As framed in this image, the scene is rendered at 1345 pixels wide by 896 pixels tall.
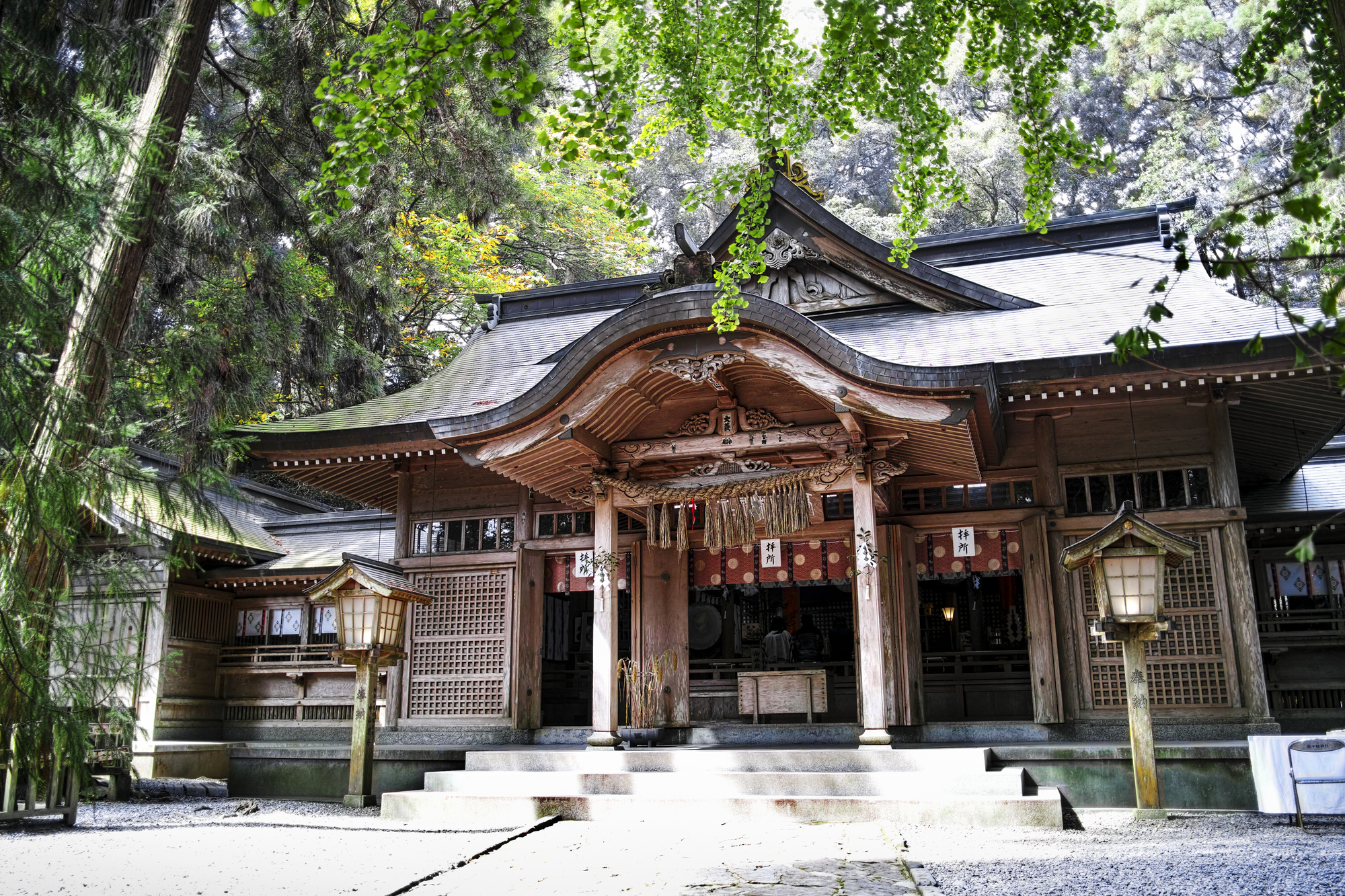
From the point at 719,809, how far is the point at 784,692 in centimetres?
431

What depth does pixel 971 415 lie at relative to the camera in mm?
8930

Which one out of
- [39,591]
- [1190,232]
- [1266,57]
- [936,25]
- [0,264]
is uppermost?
[1190,232]

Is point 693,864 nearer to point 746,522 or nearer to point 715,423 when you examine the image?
point 746,522

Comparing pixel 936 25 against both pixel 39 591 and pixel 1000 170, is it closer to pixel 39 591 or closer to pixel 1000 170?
pixel 39 591

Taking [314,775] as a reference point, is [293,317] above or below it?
above

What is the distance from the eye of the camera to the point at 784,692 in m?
12.2

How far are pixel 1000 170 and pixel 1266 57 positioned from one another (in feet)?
97.6

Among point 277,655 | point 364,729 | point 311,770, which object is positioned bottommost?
point 311,770

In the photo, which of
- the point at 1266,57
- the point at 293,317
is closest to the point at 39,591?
the point at 1266,57

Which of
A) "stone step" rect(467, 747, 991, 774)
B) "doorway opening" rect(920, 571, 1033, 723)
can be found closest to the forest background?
"stone step" rect(467, 747, 991, 774)

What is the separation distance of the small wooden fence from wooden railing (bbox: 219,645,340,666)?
4.98 metres

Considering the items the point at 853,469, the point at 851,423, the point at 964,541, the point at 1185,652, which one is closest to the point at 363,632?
the point at 853,469

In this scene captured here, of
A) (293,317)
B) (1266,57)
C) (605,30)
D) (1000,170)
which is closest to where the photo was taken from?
(1266,57)

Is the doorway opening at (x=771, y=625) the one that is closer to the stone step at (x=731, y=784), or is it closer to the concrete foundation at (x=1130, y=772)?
the concrete foundation at (x=1130, y=772)
